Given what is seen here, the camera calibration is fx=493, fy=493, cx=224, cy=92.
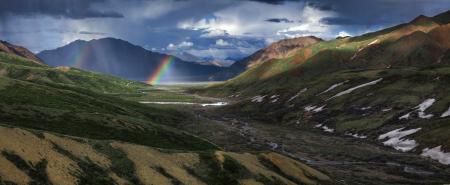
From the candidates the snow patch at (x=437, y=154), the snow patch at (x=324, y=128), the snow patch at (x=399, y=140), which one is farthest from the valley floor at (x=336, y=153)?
the snow patch at (x=324, y=128)

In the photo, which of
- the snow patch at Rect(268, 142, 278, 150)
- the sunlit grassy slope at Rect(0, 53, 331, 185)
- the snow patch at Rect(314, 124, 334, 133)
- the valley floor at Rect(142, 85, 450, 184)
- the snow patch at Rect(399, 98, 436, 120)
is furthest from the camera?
the snow patch at Rect(314, 124, 334, 133)

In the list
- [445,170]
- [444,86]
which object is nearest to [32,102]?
[445,170]

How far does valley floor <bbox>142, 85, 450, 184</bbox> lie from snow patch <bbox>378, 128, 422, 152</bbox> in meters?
3.54

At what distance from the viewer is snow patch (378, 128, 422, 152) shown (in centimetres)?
13943

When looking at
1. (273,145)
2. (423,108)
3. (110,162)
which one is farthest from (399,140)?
(110,162)

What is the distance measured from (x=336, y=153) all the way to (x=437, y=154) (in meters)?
26.1

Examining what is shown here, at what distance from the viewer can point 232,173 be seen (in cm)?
7856

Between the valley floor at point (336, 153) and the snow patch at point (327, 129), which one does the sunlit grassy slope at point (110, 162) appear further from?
the snow patch at point (327, 129)

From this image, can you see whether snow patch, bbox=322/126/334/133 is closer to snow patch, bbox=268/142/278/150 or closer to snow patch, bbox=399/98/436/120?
snow patch, bbox=399/98/436/120

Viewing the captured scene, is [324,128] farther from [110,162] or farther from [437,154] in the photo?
[110,162]

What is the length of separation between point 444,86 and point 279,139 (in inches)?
2909

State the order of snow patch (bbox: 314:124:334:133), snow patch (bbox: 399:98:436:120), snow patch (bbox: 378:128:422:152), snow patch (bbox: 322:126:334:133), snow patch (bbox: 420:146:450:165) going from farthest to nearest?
snow patch (bbox: 314:124:334:133), snow patch (bbox: 322:126:334:133), snow patch (bbox: 399:98:436:120), snow patch (bbox: 378:128:422:152), snow patch (bbox: 420:146:450:165)

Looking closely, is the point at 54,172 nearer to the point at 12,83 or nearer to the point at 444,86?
the point at 12,83

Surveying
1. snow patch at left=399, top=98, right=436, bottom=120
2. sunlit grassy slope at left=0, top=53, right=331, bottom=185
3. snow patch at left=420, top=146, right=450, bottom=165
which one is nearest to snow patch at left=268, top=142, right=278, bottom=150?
sunlit grassy slope at left=0, top=53, right=331, bottom=185
